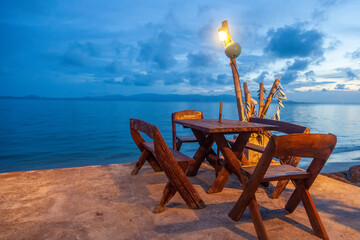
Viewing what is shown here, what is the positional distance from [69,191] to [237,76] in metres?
3.80

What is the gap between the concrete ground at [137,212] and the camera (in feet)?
7.60

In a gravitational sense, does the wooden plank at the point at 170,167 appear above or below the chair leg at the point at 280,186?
above

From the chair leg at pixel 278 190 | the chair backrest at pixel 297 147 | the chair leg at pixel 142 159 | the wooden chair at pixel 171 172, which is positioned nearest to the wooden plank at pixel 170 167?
the wooden chair at pixel 171 172

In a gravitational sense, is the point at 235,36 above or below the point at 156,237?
above

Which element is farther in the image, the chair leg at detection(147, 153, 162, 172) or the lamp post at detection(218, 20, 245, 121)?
the lamp post at detection(218, 20, 245, 121)

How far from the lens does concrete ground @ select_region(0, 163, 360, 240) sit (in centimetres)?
232

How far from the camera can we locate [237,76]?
5.39 m

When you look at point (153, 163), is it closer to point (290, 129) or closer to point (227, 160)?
point (227, 160)

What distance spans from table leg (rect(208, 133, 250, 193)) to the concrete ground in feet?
0.44

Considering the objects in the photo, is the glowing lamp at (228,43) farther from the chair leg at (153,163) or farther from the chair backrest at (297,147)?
the chair backrest at (297,147)

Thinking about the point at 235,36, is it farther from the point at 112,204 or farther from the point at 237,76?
the point at 112,204

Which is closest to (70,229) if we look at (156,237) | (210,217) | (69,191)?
(156,237)

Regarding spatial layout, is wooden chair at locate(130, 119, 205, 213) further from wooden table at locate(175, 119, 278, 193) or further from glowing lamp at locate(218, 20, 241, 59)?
glowing lamp at locate(218, 20, 241, 59)

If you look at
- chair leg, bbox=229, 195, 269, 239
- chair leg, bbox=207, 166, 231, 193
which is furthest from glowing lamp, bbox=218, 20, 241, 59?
chair leg, bbox=229, 195, 269, 239
